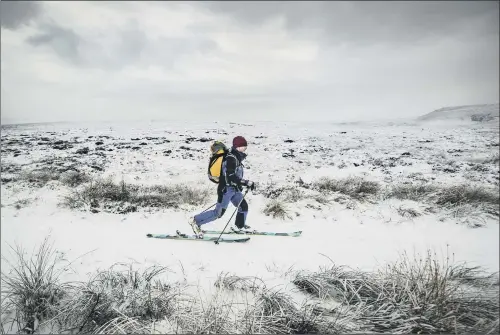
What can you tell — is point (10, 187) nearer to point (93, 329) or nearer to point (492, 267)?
point (93, 329)

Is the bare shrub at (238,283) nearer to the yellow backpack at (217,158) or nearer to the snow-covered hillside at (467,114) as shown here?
the yellow backpack at (217,158)

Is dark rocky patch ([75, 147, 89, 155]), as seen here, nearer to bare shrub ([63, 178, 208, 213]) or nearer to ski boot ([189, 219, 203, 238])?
bare shrub ([63, 178, 208, 213])

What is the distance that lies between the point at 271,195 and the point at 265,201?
231 mm

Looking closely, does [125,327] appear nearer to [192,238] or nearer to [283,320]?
[283,320]

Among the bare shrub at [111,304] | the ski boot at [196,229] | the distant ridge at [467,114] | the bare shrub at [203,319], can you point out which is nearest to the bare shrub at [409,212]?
the distant ridge at [467,114]

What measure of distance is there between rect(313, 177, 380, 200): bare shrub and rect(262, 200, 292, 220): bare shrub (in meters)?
1.15

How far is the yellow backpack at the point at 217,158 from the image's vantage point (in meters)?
4.85

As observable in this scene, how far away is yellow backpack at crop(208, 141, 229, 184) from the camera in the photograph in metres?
4.85

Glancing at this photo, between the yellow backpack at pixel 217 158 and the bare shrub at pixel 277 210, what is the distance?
1.27 metres

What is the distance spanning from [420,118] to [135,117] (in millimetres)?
5178

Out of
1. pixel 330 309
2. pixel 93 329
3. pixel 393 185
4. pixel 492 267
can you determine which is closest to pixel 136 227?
pixel 93 329

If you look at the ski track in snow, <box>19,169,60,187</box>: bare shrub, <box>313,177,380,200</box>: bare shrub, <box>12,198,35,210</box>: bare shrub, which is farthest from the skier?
<box>12,198,35,210</box>: bare shrub

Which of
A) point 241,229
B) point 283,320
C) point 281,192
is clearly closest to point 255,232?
point 241,229

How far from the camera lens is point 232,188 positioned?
505 centimetres
